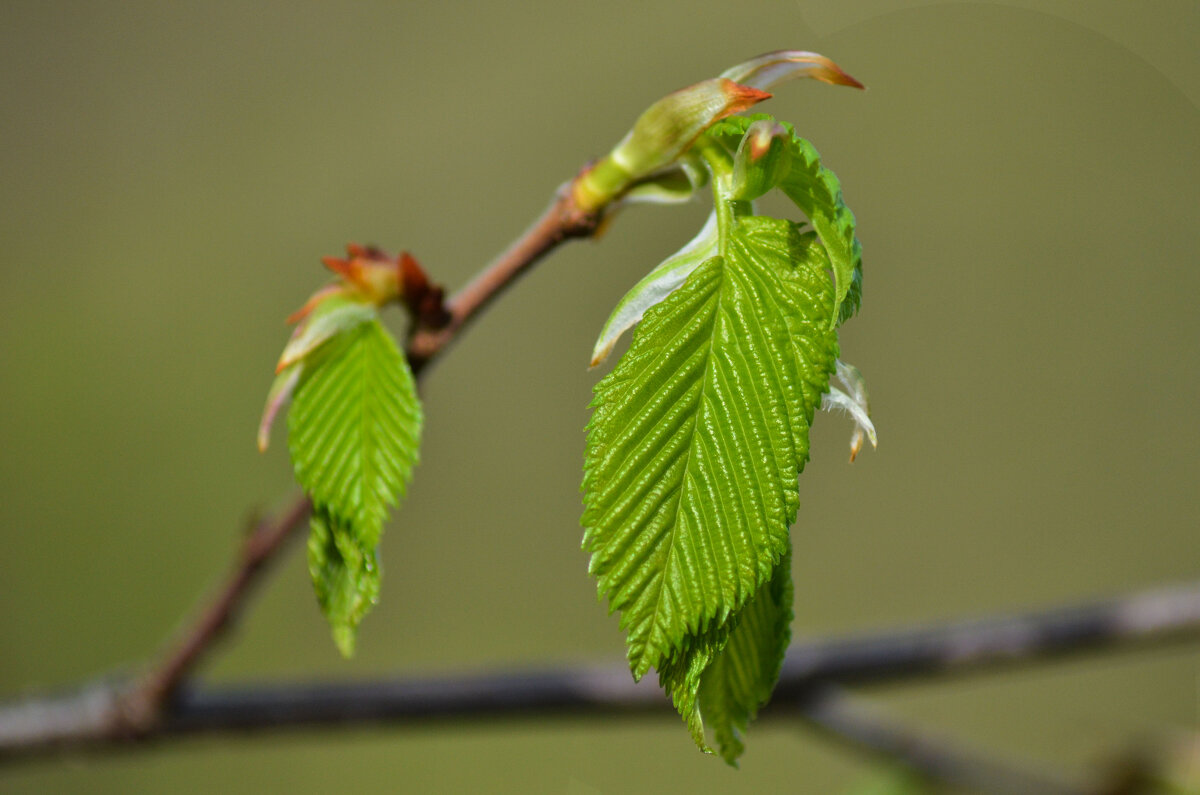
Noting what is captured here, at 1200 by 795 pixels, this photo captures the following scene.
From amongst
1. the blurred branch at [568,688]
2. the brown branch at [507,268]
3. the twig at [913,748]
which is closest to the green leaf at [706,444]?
the brown branch at [507,268]

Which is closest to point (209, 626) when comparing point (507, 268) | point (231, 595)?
point (231, 595)

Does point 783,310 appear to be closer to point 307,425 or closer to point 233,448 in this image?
point 307,425

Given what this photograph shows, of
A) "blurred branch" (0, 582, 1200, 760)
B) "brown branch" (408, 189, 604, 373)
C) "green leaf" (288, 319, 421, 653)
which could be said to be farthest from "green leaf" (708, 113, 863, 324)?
"blurred branch" (0, 582, 1200, 760)

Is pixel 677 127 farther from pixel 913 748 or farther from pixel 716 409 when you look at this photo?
pixel 913 748

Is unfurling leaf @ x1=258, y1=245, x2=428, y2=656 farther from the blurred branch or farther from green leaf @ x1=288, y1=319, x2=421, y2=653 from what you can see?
the blurred branch

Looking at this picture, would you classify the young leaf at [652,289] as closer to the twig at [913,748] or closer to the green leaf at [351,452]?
the green leaf at [351,452]
